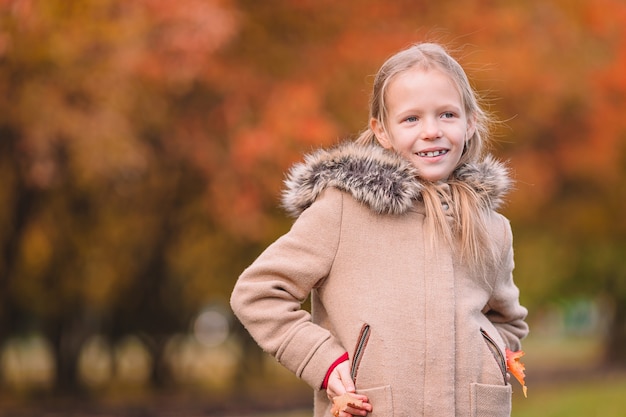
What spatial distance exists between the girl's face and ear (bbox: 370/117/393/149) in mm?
74

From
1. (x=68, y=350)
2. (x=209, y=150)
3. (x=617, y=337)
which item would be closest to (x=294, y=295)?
(x=209, y=150)

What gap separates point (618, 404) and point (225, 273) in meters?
10.7

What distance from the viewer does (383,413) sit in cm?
324

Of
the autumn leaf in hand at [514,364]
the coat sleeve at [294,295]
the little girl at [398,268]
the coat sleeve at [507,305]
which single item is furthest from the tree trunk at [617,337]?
the coat sleeve at [294,295]

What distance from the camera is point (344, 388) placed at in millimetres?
3279

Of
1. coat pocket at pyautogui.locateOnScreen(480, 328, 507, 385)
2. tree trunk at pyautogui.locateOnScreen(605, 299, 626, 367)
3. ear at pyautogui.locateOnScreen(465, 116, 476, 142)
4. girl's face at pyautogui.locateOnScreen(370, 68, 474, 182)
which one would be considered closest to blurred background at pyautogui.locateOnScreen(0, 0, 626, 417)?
ear at pyautogui.locateOnScreen(465, 116, 476, 142)

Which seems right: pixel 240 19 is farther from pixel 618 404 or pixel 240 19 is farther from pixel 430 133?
pixel 430 133

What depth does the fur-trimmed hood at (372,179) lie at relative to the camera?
11.1 ft

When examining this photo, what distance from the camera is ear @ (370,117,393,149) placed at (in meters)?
3.63

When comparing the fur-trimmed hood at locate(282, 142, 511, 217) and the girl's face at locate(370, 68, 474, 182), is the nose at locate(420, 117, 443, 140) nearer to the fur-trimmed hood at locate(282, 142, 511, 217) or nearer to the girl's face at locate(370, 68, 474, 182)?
the girl's face at locate(370, 68, 474, 182)

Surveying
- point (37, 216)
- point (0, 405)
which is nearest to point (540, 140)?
point (37, 216)

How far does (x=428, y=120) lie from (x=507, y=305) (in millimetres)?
701

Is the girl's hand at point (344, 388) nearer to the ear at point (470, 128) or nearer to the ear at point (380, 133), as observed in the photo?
the ear at point (380, 133)

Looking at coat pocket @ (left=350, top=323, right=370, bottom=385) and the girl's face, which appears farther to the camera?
the girl's face
